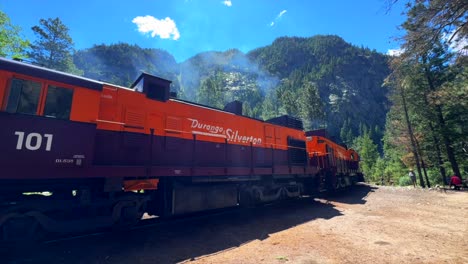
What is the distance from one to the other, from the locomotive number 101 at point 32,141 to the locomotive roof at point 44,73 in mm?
1231

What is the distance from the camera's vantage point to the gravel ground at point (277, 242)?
5.04 metres

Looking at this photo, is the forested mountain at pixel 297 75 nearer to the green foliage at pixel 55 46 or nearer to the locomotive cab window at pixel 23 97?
the green foliage at pixel 55 46

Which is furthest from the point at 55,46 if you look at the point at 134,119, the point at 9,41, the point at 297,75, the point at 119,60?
the point at 119,60

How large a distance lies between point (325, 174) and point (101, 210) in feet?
45.1

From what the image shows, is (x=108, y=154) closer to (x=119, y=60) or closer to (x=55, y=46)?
(x=55, y=46)

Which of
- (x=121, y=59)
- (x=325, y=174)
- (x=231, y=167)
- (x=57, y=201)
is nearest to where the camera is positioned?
(x=57, y=201)

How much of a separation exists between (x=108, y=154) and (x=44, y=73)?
7.27 feet

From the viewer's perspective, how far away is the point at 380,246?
5.91m

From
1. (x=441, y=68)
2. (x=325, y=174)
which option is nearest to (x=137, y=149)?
(x=325, y=174)

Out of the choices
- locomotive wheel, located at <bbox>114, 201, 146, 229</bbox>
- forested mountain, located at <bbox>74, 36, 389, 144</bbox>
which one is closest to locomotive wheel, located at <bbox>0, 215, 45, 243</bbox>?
locomotive wheel, located at <bbox>114, 201, 146, 229</bbox>

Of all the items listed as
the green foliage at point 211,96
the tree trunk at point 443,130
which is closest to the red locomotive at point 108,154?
the tree trunk at point 443,130

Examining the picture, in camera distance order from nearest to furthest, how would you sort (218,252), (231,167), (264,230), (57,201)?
(57,201) < (218,252) < (264,230) < (231,167)

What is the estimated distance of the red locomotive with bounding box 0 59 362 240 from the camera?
4629 mm

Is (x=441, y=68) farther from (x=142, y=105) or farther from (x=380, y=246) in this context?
(x=142, y=105)
